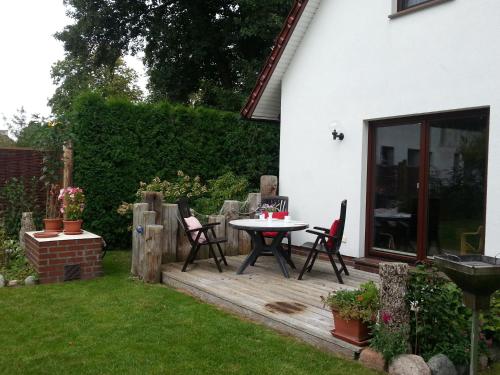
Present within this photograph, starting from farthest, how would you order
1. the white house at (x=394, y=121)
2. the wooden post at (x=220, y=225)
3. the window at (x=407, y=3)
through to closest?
the wooden post at (x=220, y=225)
the window at (x=407, y=3)
the white house at (x=394, y=121)

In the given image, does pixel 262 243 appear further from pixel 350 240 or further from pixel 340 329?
pixel 340 329

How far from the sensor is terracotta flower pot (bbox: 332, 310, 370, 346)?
3.86m

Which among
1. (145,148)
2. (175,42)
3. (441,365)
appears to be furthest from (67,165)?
(175,42)

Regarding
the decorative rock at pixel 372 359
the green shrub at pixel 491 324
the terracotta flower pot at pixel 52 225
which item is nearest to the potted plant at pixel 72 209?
the terracotta flower pot at pixel 52 225

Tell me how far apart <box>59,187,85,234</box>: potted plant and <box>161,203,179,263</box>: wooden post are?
132cm

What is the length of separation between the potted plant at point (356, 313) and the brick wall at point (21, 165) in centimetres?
678

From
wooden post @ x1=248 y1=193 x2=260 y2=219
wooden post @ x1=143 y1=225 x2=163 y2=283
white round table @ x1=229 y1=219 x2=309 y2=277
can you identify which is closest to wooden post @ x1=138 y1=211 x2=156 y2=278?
wooden post @ x1=143 y1=225 x2=163 y2=283

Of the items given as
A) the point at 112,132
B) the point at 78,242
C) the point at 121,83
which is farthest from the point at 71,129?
the point at 121,83

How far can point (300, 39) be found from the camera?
8227 millimetres

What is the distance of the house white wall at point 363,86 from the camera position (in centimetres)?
547

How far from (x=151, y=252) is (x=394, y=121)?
4.14 m

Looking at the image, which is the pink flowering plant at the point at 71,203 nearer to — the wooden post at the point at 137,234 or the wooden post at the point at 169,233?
the wooden post at the point at 137,234

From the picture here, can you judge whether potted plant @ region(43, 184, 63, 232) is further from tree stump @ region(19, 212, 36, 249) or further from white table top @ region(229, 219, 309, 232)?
white table top @ region(229, 219, 309, 232)

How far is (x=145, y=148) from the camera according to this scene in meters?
9.25
